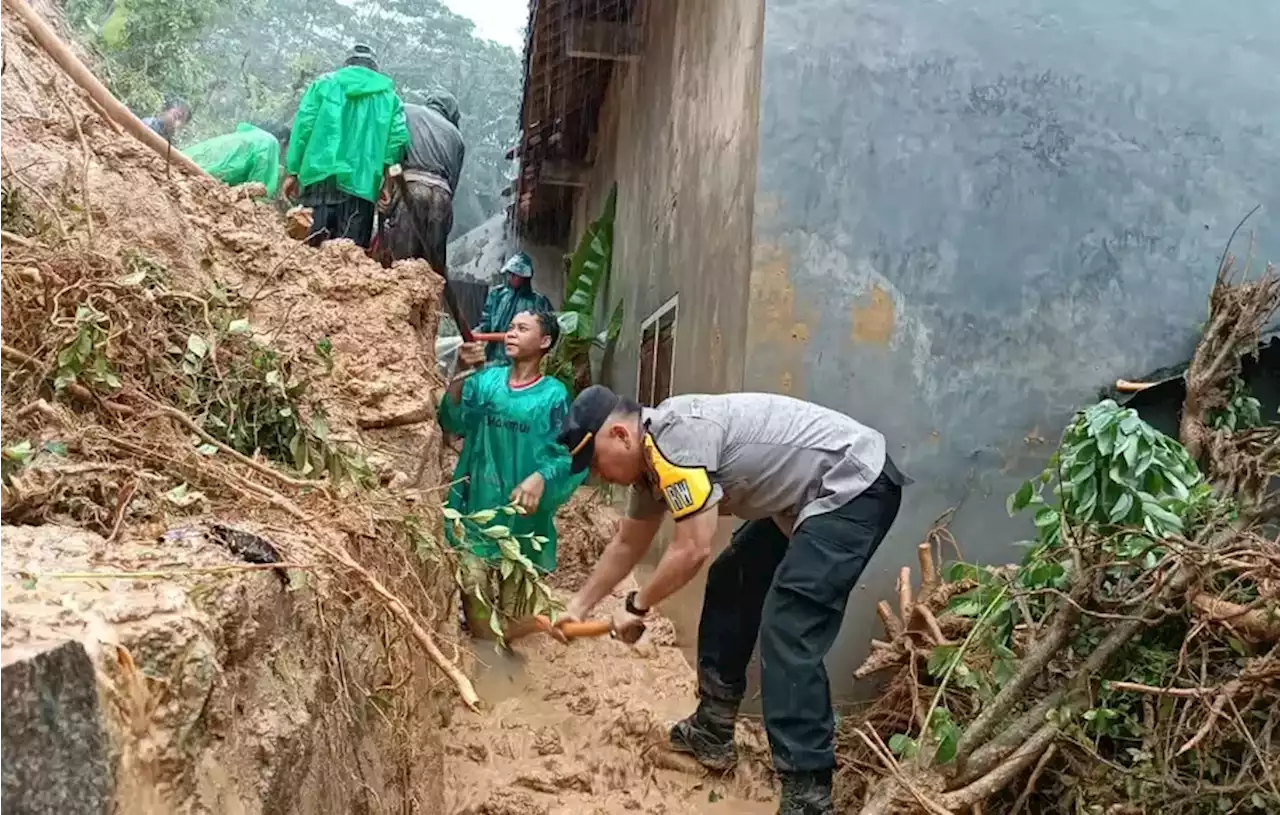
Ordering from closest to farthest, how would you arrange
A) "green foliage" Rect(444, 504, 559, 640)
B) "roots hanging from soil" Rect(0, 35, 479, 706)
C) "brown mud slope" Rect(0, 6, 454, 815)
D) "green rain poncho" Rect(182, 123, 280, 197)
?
"brown mud slope" Rect(0, 6, 454, 815) < "roots hanging from soil" Rect(0, 35, 479, 706) < "green foliage" Rect(444, 504, 559, 640) < "green rain poncho" Rect(182, 123, 280, 197)

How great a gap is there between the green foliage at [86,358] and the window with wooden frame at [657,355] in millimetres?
3723

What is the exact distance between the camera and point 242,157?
625 cm

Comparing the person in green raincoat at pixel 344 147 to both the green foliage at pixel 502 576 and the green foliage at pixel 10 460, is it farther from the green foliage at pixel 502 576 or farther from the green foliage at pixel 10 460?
the green foliage at pixel 10 460

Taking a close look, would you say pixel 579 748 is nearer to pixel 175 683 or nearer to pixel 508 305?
pixel 175 683

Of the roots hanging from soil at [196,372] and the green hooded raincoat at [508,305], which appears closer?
the roots hanging from soil at [196,372]

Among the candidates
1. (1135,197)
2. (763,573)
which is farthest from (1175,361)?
(763,573)

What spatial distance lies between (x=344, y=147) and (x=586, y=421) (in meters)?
3.68

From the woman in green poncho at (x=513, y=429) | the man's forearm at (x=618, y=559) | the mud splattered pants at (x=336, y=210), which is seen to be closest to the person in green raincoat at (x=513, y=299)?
the mud splattered pants at (x=336, y=210)

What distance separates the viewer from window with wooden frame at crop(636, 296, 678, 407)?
21.4 ft

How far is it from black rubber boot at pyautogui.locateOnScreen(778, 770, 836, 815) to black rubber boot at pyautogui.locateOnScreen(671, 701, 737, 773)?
658 millimetres

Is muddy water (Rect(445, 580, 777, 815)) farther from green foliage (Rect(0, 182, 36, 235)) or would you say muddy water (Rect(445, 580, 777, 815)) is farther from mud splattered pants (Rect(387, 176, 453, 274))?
mud splattered pants (Rect(387, 176, 453, 274))

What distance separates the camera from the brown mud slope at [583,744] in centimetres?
378

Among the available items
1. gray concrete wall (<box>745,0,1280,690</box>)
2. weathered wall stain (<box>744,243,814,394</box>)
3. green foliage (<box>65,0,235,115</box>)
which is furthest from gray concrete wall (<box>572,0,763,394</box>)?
green foliage (<box>65,0,235,115</box>)

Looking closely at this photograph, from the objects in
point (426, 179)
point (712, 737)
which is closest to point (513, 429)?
point (712, 737)
